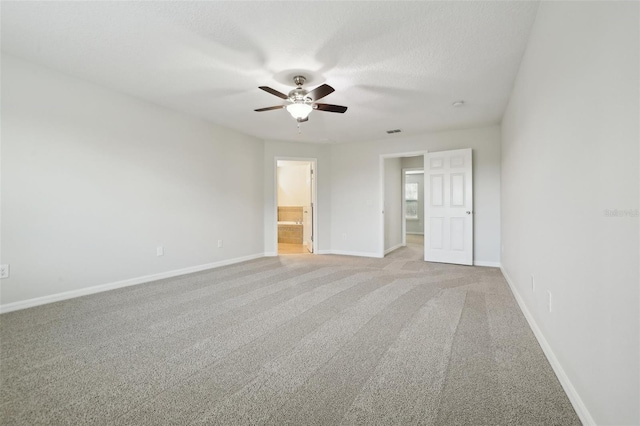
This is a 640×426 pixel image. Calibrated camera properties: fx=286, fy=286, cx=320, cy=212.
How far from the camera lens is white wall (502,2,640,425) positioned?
957mm

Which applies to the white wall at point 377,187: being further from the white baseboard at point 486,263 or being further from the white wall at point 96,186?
the white wall at point 96,186

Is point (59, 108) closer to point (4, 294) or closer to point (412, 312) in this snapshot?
point (4, 294)

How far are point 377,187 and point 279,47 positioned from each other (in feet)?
12.5

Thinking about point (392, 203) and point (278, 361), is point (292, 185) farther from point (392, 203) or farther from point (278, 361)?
point (278, 361)

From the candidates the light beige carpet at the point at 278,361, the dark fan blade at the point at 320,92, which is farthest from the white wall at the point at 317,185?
the dark fan blade at the point at 320,92

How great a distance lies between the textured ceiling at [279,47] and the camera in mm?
2100

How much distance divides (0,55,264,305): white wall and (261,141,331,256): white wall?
1.08 m

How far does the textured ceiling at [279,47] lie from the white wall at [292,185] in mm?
4843

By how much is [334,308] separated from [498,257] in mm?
3512

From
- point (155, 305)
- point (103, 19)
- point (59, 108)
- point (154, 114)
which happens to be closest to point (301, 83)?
point (103, 19)

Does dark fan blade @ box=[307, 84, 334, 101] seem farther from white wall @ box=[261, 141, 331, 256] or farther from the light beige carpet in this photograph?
white wall @ box=[261, 141, 331, 256]

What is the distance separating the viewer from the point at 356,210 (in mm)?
Answer: 6105

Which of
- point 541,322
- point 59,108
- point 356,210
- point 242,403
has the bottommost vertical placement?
point 242,403

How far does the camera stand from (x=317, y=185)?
20.5 ft
